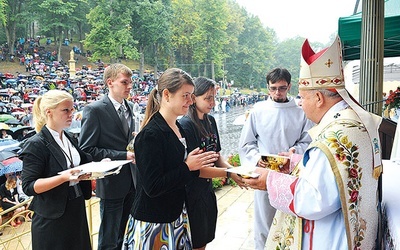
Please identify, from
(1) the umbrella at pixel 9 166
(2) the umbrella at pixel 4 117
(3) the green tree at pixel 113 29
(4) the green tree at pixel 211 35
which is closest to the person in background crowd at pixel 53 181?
(1) the umbrella at pixel 9 166

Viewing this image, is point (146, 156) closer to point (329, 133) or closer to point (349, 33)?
point (329, 133)

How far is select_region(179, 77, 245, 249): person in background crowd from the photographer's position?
1.73m

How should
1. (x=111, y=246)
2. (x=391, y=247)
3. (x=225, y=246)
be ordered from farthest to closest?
1. (x=225, y=246)
2. (x=111, y=246)
3. (x=391, y=247)

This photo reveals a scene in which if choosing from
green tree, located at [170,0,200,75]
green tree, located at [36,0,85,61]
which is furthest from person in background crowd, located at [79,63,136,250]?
green tree, located at [36,0,85,61]

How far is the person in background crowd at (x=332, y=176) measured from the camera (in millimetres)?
1089

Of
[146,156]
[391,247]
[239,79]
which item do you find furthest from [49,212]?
[239,79]

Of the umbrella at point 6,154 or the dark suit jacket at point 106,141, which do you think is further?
the umbrella at point 6,154

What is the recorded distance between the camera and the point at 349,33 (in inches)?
184

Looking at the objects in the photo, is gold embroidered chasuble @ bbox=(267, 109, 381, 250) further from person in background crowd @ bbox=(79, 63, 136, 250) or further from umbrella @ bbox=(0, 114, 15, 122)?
umbrella @ bbox=(0, 114, 15, 122)

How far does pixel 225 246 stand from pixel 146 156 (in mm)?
1891

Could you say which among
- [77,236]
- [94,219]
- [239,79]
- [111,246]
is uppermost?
[239,79]

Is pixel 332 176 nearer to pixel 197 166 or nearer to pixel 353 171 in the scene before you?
pixel 353 171

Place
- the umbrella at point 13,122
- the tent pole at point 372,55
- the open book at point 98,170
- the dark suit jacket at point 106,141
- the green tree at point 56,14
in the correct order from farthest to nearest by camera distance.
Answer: the umbrella at point 13,122, the green tree at point 56,14, the tent pole at point 372,55, the dark suit jacket at point 106,141, the open book at point 98,170

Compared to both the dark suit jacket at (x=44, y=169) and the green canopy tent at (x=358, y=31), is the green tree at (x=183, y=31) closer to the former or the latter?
the green canopy tent at (x=358, y=31)
